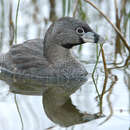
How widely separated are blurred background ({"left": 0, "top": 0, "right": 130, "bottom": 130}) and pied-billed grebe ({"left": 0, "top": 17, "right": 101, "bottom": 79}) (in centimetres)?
30

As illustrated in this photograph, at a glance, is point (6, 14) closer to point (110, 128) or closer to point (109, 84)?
point (109, 84)

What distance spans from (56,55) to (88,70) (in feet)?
2.03

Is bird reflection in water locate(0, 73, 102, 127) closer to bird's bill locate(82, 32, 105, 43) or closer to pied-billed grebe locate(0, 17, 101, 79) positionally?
pied-billed grebe locate(0, 17, 101, 79)

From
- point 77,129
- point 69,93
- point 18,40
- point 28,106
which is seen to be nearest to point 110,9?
point 18,40

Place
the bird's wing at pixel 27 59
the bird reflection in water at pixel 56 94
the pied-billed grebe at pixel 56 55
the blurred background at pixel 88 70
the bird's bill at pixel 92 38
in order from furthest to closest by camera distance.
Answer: the bird's wing at pixel 27 59 < the pied-billed grebe at pixel 56 55 < the bird's bill at pixel 92 38 < the bird reflection in water at pixel 56 94 < the blurred background at pixel 88 70

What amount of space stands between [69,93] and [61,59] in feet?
2.64

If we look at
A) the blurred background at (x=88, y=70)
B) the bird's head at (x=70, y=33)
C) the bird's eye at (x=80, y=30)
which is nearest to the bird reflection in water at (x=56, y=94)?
the blurred background at (x=88, y=70)

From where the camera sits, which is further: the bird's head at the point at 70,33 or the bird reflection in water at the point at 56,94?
the bird's head at the point at 70,33

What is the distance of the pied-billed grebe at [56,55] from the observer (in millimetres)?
6523

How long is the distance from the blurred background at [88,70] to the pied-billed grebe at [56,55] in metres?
0.30

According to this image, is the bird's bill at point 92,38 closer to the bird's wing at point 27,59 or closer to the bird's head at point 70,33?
the bird's head at point 70,33

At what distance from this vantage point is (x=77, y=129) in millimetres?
4809

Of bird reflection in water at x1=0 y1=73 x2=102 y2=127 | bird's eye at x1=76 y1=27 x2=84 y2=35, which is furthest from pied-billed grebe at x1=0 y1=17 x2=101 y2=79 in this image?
bird reflection in water at x1=0 y1=73 x2=102 y2=127

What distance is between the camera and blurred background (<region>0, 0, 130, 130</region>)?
500 centimetres
